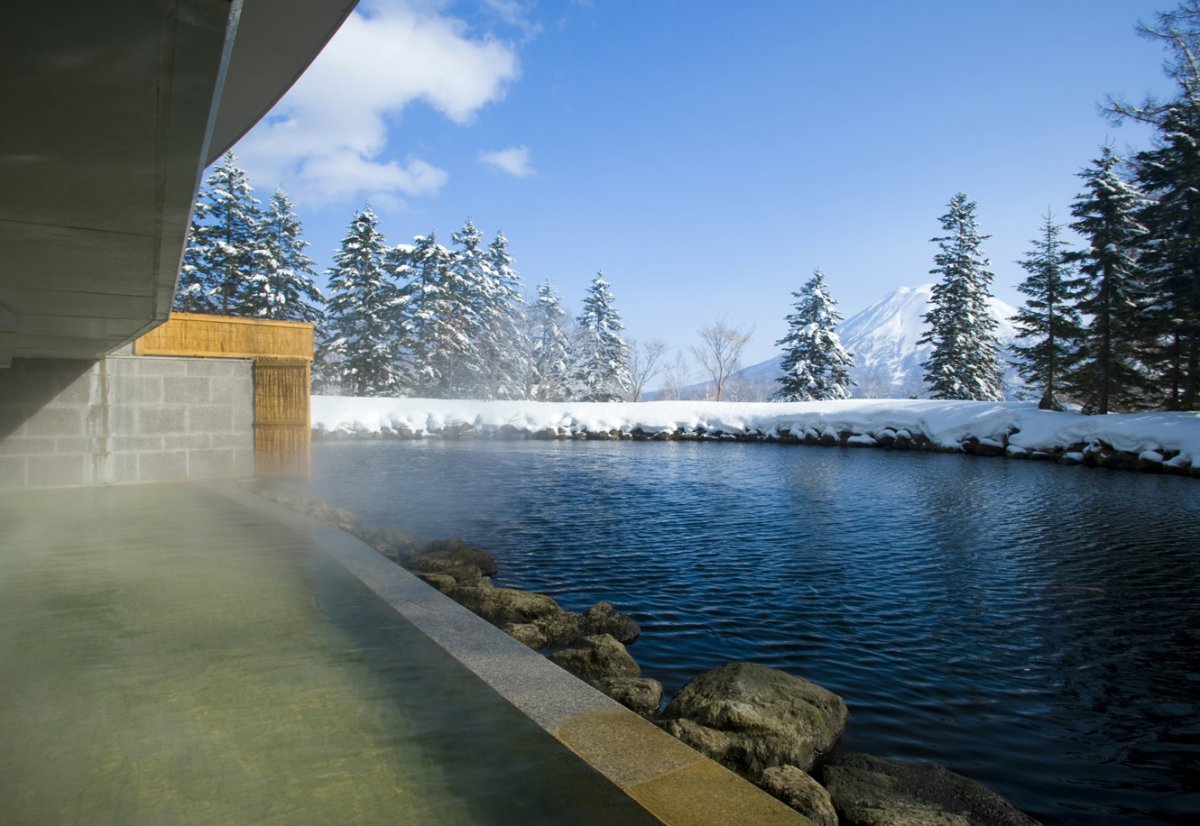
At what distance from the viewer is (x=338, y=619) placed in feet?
14.0

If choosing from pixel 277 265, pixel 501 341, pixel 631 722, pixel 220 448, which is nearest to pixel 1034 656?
pixel 631 722

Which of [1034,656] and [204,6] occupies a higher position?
[204,6]

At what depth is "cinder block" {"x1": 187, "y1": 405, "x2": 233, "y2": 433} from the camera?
11.4 meters

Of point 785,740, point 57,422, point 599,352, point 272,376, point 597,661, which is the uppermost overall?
point 599,352

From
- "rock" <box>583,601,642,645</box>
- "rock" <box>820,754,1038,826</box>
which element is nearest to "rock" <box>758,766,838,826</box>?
"rock" <box>820,754,1038,826</box>

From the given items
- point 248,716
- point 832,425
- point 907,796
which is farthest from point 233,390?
point 832,425

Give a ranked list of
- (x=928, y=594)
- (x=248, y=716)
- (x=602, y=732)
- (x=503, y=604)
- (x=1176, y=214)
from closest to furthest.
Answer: (x=602, y=732)
(x=248, y=716)
(x=503, y=604)
(x=928, y=594)
(x=1176, y=214)

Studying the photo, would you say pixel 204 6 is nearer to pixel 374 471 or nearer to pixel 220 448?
pixel 220 448

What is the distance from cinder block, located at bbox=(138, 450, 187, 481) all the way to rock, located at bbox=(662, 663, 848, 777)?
33.8ft

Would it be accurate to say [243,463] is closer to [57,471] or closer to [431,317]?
[57,471]

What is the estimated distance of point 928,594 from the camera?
716cm

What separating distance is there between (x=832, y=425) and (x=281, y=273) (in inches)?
1071

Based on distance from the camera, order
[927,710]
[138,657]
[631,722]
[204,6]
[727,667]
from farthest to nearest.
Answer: [927,710] → [727,667] → [138,657] → [631,722] → [204,6]

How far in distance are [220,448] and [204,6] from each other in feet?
37.1
